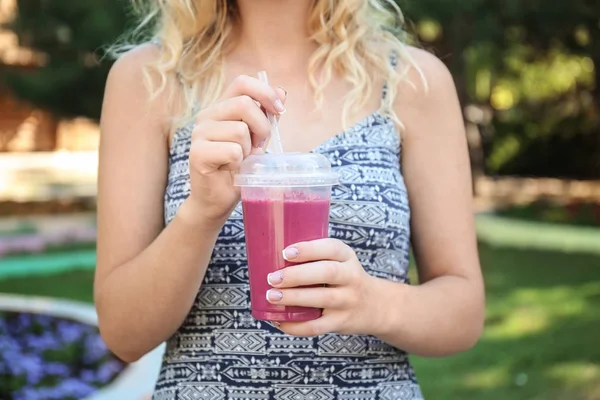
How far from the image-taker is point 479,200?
15688 mm

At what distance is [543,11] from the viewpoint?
8.34 metres

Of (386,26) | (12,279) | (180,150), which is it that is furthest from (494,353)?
(12,279)

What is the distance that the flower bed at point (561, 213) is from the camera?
43.8ft


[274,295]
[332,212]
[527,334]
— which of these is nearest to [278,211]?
[274,295]

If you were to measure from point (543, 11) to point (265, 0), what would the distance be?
7.00 m

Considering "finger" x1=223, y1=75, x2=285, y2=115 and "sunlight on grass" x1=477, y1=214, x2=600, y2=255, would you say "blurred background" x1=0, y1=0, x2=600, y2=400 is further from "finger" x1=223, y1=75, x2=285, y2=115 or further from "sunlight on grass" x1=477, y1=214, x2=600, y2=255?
"finger" x1=223, y1=75, x2=285, y2=115

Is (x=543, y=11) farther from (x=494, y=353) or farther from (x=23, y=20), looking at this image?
(x=23, y=20)

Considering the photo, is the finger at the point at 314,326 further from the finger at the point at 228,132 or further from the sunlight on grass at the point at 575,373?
the sunlight on grass at the point at 575,373

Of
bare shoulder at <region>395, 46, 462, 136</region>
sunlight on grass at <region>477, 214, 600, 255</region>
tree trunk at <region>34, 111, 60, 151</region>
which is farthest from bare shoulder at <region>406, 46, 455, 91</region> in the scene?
tree trunk at <region>34, 111, 60, 151</region>

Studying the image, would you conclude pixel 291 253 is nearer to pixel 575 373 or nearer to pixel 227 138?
pixel 227 138

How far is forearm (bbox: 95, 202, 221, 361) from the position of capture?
5.16 ft

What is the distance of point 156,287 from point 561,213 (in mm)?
13198

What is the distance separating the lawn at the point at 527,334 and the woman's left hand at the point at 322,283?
13.1 feet

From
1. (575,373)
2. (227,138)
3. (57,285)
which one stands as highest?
(57,285)
